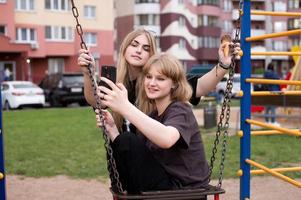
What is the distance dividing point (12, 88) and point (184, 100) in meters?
16.0

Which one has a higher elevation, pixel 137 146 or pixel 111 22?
pixel 111 22

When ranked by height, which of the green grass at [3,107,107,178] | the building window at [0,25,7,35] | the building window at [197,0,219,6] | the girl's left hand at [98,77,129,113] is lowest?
the green grass at [3,107,107,178]

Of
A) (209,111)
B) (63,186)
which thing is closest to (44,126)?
(209,111)

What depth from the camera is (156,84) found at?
2.48 m

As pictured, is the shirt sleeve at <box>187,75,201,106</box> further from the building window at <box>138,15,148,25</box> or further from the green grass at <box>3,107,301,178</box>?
the building window at <box>138,15,148,25</box>

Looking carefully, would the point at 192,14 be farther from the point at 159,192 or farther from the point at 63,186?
the point at 159,192

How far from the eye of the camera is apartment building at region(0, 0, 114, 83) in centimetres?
2961

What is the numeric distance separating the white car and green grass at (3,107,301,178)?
665cm

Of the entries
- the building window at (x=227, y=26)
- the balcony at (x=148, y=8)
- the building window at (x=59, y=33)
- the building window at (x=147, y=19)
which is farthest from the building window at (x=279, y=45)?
the building window at (x=59, y=33)

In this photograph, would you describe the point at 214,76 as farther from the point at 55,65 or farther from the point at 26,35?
the point at 55,65

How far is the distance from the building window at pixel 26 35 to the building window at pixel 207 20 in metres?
17.2

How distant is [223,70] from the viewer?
3.15 meters

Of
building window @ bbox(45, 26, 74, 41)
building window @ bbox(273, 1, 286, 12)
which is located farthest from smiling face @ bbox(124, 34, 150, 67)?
building window @ bbox(273, 1, 286, 12)

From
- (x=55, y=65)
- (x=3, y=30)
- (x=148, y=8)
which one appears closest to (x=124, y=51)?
(x=3, y=30)
